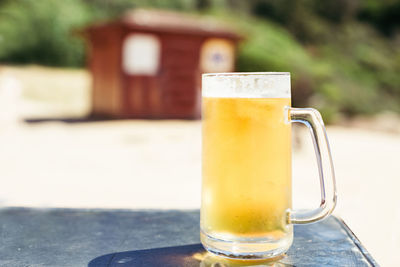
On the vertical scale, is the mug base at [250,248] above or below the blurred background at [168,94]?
above

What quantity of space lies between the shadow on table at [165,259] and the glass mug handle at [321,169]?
0.11 m

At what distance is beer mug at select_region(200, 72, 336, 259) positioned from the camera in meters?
0.94

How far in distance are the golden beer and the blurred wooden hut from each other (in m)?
11.5

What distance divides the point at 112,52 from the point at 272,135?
1220 centimetres

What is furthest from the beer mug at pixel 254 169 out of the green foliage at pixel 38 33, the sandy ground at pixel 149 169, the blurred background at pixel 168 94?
Answer: the green foliage at pixel 38 33

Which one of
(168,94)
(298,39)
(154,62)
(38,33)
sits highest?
(38,33)

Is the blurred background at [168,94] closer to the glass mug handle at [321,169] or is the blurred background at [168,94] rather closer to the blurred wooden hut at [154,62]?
the blurred wooden hut at [154,62]

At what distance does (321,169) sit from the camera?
38.3 inches

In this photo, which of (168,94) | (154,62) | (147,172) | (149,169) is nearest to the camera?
(147,172)

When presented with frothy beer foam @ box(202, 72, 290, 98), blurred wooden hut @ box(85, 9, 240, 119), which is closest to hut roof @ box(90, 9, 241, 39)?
blurred wooden hut @ box(85, 9, 240, 119)

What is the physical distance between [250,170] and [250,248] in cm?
16

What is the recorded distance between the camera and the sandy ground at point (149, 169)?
4.31 meters

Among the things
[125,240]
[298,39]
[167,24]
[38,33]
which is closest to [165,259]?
[125,240]

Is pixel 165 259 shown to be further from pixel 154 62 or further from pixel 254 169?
pixel 154 62
